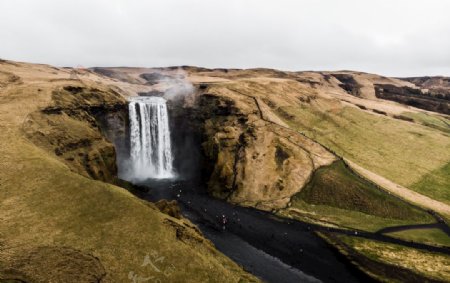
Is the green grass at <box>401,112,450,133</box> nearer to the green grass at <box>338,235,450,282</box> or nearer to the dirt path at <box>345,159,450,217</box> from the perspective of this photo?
the dirt path at <box>345,159,450,217</box>

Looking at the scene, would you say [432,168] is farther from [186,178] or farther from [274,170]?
[186,178]

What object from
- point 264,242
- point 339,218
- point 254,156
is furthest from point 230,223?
point 254,156

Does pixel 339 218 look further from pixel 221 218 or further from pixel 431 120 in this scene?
pixel 431 120

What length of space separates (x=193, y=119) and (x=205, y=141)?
48.1 feet

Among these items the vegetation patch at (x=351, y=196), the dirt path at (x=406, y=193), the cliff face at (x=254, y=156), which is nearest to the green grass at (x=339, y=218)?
the vegetation patch at (x=351, y=196)

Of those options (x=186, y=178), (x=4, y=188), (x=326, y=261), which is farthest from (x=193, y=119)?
(x=4, y=188)

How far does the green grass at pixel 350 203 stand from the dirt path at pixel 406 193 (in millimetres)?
4227

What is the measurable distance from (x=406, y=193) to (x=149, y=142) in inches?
3253

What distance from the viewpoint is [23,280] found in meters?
38.4

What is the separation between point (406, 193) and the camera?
108m

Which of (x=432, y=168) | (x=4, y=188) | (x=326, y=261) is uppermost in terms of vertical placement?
(x=4, y=188)

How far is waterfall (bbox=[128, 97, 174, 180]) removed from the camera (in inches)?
4970

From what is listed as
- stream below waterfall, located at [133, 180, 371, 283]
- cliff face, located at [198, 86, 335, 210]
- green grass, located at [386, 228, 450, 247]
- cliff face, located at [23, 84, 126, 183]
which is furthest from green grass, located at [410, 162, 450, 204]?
cliff face, located at [23, 84, 126, 183]

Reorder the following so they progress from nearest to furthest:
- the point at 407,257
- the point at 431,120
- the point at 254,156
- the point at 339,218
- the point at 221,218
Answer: the point at 407,257, the point at 221,218, the point at 339,218, the point at 254,156, the point at 431,120
